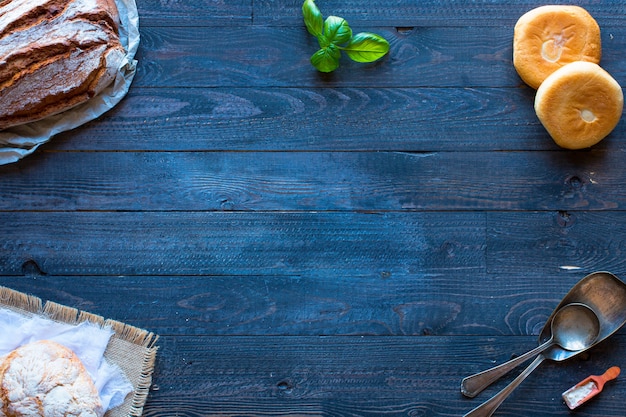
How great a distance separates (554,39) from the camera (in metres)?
→ 1.33

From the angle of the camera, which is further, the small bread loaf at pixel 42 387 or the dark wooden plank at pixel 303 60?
the dark wooden plank at pixel 303 60

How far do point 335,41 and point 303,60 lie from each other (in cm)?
11

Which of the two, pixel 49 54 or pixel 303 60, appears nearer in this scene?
pixel 49 54

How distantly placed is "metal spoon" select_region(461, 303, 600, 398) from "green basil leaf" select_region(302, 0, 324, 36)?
0.82 metres

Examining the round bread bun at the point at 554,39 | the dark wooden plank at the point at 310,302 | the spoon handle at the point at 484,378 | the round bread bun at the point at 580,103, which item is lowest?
the spoon handle at the point at 484,378

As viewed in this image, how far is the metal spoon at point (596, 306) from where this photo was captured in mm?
1309

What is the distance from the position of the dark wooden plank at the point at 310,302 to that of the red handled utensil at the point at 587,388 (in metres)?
0.15

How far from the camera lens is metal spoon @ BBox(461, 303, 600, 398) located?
4.28 feet

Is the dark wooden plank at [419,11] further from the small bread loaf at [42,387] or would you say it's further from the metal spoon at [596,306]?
the small bread loaf at [42,387]

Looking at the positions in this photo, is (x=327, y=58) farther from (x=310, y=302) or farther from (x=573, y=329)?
(x=573, y=329)

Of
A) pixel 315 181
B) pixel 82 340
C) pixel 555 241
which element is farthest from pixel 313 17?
pixel 82 340

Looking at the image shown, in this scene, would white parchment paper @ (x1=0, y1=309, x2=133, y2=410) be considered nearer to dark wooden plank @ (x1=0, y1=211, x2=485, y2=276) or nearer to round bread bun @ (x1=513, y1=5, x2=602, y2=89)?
dark wooden plank @ (x1=0, y1=211, x2=485, y2=276)

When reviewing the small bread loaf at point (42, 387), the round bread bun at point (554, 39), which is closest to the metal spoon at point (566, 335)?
the round bread bun at point (554, 39)

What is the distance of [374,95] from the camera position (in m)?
1.37
